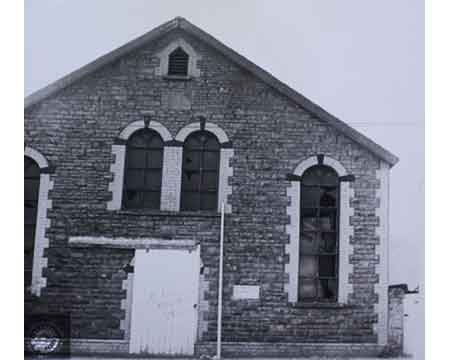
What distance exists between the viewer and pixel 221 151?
7.38 meters

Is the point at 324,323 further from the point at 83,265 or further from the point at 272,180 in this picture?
the point at 83,265

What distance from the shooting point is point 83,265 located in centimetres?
709

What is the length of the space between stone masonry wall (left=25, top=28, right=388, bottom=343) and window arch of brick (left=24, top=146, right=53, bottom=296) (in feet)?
0.26

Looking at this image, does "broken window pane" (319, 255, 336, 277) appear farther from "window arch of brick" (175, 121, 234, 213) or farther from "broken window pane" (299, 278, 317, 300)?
"window arch of brick" (175, 121, 234, 213)

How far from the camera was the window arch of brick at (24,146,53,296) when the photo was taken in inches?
272

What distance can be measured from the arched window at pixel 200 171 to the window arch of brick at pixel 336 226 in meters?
0.87

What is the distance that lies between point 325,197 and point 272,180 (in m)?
0.64

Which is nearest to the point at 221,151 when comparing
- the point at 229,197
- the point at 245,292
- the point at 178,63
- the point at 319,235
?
the point at 229,197

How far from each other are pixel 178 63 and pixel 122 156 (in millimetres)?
1237

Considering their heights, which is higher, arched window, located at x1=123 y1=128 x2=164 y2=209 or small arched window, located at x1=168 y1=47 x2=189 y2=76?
small arched window, located at x1=168 y1=47 x2=189 y2=76

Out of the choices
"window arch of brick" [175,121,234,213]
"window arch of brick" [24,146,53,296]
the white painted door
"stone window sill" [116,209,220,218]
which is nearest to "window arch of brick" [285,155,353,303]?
"window arch of brick" [175,121,234,213]
